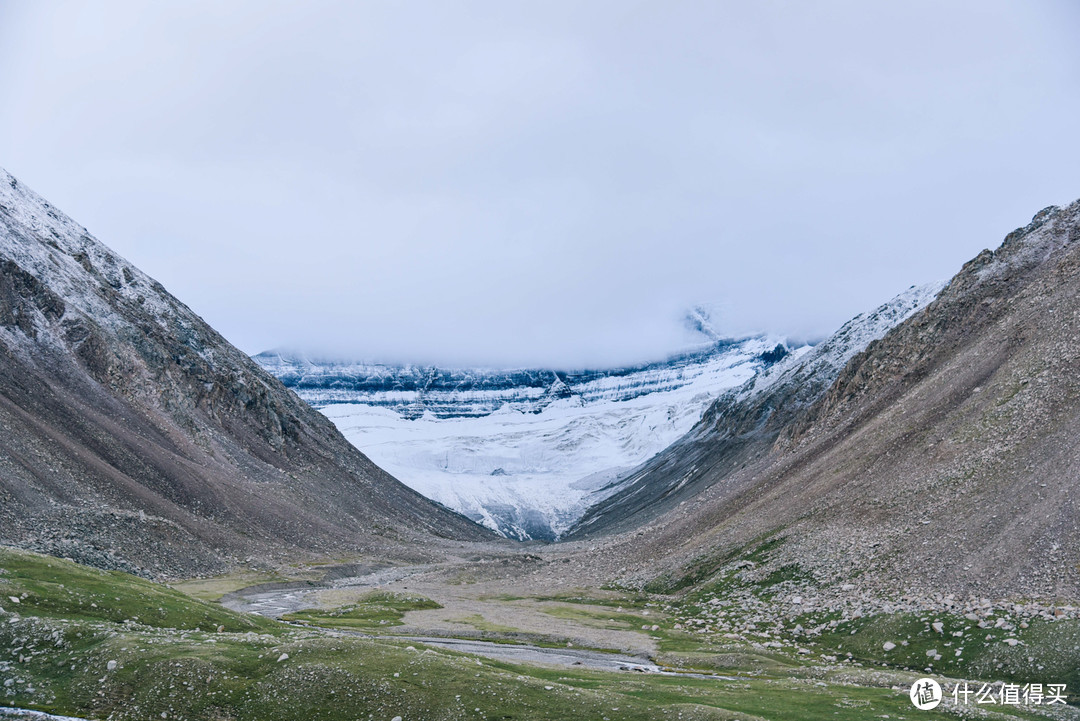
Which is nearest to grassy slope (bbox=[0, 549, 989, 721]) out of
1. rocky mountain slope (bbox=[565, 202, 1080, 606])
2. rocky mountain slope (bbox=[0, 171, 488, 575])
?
rocky mountain slope (bbox=[565, 202, 1080, 606])

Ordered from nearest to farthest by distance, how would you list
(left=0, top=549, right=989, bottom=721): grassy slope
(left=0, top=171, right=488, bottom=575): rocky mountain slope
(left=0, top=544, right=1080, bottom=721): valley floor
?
(left=0, top=549, right=989, bottom=721): grassy slope, (left=0, top=544, right=1080, bottom=721): valley floor, (left=0, top=171, right=488, bottom=575): rocky mountain slope

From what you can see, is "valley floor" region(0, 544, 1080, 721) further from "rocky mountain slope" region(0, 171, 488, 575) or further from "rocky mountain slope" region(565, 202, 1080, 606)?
"rocky mountain slope" region(0, 171, 488, 575)

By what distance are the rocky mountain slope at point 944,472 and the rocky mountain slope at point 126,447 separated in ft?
196

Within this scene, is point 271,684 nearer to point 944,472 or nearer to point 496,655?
point 496,655

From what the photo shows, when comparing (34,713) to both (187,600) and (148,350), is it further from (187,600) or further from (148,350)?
(148,350)

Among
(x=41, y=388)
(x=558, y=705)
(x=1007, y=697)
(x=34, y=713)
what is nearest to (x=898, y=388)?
(x=1007, y=697)

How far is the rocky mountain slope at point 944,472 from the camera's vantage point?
225 ft

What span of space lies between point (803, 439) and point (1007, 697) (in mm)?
96917

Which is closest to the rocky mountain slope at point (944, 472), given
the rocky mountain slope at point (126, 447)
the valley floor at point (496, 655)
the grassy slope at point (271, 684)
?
the valley floor at point (496, 655)

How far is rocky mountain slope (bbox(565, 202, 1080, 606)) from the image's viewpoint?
68688 millimetres

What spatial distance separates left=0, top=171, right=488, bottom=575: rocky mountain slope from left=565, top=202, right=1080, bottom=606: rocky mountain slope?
59.6 metres

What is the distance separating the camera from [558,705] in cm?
3969

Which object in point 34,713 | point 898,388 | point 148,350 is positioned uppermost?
point 148,350

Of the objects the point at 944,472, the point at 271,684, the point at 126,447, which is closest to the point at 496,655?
the point at 271,684
